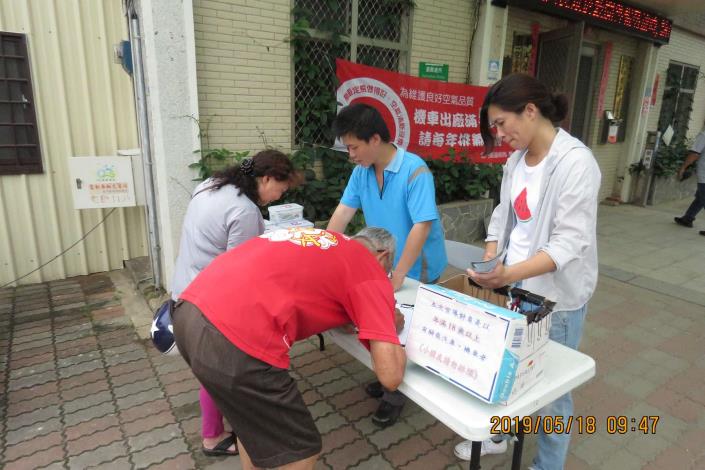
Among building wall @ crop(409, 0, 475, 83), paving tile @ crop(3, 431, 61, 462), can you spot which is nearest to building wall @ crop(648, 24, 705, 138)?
building wall @ crop(409, 0, 475, 83)

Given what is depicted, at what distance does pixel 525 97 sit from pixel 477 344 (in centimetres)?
92

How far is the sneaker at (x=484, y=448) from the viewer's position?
2.28 meters

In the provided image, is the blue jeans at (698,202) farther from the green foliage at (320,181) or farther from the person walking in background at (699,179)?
the green foliage at (320,181)

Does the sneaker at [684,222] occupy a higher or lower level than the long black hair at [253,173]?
lower

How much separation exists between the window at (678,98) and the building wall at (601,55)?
1311 mm

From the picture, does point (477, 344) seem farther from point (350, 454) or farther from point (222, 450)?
point (222, 450)

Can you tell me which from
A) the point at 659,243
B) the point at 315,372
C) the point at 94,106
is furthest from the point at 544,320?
the point at 659,243

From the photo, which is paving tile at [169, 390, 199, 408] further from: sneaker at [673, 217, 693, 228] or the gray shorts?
sneaker at [673, 217, 693, 228]

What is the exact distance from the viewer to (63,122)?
4.11 meters

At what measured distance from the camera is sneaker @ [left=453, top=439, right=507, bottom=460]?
2.28 meters

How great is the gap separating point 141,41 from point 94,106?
3.62ft

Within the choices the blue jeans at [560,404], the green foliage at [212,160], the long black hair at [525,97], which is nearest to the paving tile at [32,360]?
the green foliage at [212,160]

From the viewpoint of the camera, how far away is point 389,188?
2.34 metres

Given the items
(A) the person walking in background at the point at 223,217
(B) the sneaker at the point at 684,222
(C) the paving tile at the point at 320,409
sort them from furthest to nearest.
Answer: (B) the sneaker at the point at 684,222 < (C) the paving tile at the point at 320,409 < (A) the person walking in background at the point at 223,217
